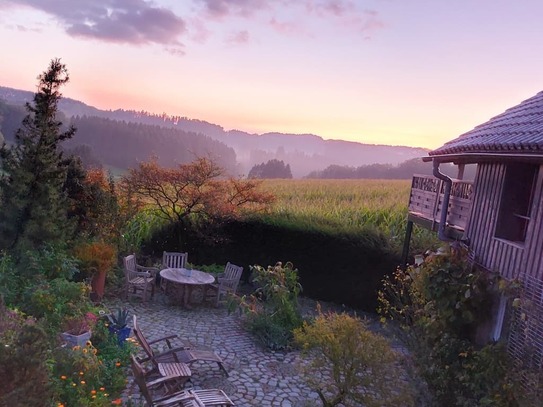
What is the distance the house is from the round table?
569 centimetres

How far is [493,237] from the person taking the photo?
282 inches

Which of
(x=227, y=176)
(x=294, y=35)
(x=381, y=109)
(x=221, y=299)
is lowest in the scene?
(x=221, y=299)

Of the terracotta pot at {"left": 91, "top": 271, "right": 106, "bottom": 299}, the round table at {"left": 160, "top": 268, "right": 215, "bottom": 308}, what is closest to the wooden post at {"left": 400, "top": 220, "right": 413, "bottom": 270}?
the round table at {"left": 160, "top": 268, "right": 215, "bottom": 308}

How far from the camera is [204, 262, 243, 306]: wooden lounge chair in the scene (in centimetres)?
1183

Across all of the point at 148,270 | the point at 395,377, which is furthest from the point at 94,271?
the point at 395,377

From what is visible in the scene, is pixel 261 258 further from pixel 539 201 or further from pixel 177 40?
pixel 539 201

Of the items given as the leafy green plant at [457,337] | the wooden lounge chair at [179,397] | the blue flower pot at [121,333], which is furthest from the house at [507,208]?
the blue flower pot at [121,333]

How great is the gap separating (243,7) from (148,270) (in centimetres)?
750

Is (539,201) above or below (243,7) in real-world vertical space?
below

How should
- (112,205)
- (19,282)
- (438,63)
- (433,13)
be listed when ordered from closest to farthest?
(19,282) < (433,13) < (438,63) < (112,205)

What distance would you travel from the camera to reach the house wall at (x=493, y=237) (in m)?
6.08

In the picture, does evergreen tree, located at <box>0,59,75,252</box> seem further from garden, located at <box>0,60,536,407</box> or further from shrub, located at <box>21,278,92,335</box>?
shrub, located at <box>21,278,92,335</box>

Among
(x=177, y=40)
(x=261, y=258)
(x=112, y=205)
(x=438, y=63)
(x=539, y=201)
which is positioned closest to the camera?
(x=539, y=201)

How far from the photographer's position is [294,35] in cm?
1205
